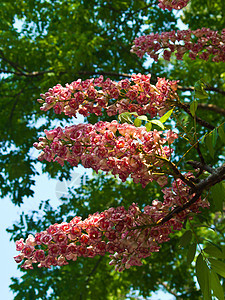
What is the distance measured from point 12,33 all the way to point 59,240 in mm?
5151

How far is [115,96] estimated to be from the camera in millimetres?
2020

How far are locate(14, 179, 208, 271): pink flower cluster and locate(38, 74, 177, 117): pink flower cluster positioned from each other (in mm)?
625

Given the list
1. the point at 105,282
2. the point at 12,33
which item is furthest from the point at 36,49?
the point at 105,282

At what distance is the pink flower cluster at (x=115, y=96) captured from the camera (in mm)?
1916

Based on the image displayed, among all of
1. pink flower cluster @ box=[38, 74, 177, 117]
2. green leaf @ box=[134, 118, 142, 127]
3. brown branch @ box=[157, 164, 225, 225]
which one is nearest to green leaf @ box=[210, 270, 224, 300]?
brown branch @ box=[157, 164, 225, 225]

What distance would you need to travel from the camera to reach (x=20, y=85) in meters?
6.49

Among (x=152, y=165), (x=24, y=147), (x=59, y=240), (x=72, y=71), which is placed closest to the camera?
(x=152, y=165)

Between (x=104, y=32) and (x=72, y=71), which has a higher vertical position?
(x=104, y=32)

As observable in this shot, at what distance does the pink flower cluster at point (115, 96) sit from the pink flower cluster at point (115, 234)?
0.62 meters

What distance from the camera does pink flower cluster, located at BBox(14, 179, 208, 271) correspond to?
1.55 m

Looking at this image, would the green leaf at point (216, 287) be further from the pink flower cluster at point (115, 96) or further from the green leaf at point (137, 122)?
the pink flower cluster at point (115, 96)

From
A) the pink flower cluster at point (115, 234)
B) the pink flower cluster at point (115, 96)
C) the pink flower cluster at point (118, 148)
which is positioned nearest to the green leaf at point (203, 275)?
the pink flower cluster at point (115, 234)

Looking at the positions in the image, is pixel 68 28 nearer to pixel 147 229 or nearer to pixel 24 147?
pixel 24 147

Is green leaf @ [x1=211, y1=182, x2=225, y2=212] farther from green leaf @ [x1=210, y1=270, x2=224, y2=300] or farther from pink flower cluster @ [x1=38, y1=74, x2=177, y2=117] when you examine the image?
pink flower cluster @ [x1=38, y1=74, x2=177, y2=117]
